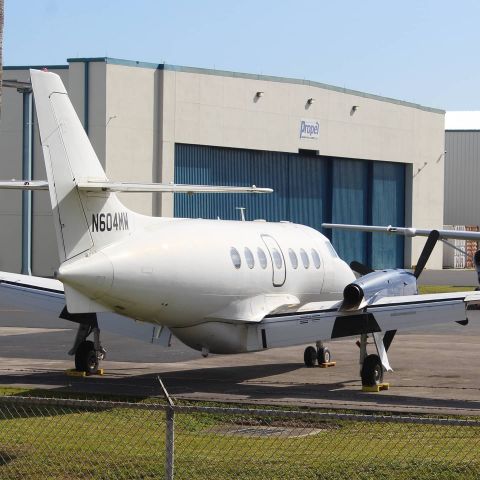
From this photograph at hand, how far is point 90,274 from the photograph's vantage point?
1667 centimetres

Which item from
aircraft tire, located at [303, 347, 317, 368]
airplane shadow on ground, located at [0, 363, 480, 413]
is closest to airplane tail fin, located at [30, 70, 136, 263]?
airplane shadow on ground, located at [0, 363, 480, 413]

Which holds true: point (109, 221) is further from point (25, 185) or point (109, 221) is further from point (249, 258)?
point (249, 258)

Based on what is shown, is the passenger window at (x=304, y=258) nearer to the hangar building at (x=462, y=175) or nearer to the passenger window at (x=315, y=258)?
the passenger window at (x=315, y=258)

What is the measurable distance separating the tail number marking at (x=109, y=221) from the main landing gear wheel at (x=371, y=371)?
5192 millimetres

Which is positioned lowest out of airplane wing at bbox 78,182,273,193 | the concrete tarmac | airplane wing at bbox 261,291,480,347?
the concrete tarmac

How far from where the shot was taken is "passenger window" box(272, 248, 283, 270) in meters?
22.2

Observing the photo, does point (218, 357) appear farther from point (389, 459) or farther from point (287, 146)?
point (287, 146)

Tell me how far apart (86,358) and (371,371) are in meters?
5.79

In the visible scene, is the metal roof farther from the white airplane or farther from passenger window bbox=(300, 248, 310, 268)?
passenger window bbox=(300, 248, 310, 268)

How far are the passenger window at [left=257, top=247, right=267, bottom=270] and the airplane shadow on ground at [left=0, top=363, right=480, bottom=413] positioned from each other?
230cm

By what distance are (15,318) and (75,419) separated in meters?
20.8

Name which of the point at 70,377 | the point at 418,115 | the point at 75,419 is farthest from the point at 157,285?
the point at 418,115

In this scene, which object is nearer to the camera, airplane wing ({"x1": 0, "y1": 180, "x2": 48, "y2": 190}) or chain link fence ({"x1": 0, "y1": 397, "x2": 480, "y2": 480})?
chain link fence ({"x1": 0, "y1": 397, "x2": 480, "y2": 480})

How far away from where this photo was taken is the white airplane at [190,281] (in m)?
17.0
